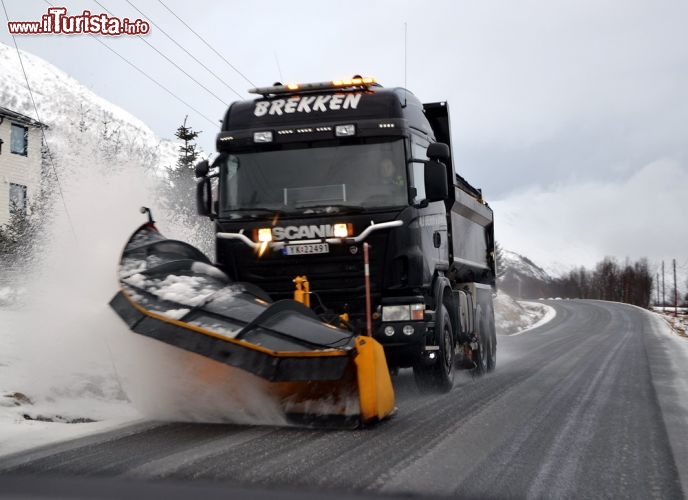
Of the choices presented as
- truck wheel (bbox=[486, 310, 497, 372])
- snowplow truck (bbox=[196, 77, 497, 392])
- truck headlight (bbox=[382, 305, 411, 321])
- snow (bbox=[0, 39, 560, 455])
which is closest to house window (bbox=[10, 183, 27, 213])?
snow (bbox=[0, 39, 560, 455])

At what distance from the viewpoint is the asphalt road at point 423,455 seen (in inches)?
145

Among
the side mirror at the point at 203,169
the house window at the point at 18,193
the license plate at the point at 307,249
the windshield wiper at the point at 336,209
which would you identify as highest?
the house window at the point at 18,193

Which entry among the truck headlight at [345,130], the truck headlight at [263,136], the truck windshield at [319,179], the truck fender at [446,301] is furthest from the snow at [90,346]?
the truck fender at [446,301]

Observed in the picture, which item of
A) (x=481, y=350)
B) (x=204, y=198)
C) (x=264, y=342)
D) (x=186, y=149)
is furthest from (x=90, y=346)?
(x=186, y=149)

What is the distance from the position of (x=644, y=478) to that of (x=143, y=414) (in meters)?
3.86

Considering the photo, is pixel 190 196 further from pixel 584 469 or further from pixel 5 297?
pixel 584 469

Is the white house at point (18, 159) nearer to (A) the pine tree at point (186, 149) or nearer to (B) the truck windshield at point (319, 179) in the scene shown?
(A) the pine tree at point (186, 149)

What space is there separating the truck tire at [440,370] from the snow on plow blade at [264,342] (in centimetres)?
203

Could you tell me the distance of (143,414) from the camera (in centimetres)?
578

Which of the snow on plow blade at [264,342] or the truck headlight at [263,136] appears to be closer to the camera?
the snow on plow blade at [264,342]

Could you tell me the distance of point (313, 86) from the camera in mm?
7438

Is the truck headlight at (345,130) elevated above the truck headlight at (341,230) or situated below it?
above

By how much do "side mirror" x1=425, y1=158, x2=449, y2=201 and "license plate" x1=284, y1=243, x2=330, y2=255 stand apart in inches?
48.0

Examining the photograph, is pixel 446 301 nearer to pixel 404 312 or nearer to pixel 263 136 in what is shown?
pixel 404 312
